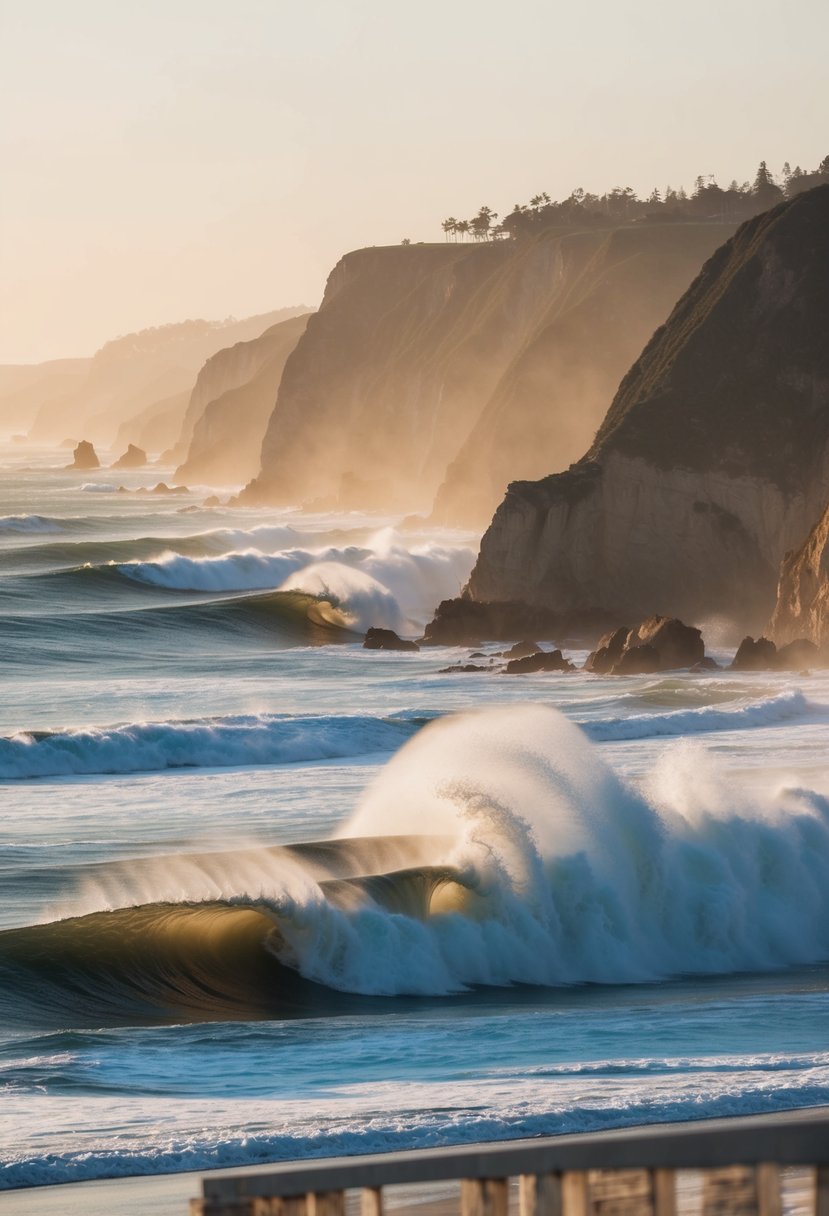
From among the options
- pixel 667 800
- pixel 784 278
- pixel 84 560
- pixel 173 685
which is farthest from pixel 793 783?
pixel 84 560

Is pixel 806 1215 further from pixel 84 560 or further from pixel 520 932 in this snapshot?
pixel 84 560

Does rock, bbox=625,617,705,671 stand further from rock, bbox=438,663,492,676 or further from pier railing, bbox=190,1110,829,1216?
pier railing, bbox=190,1110,829,1216

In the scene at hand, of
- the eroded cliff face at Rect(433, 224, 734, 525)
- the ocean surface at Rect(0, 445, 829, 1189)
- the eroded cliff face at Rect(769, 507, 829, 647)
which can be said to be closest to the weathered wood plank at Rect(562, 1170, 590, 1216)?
the ocean surface at Rect(0, 445, 829, 1189)

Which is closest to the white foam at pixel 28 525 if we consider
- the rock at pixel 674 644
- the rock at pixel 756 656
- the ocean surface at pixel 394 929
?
the rock at pixel 674 644

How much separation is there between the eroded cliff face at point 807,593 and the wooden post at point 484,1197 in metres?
39.9

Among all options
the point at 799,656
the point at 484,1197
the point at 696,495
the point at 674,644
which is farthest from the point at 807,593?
the point at 484,1197

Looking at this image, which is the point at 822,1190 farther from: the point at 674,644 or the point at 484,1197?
the point at 674,644

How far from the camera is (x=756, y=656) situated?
43.3 meters

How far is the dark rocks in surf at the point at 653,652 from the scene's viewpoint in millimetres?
43719

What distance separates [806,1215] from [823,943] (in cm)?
1585

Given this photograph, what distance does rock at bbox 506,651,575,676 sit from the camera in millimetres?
44219

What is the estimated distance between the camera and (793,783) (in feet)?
72.2

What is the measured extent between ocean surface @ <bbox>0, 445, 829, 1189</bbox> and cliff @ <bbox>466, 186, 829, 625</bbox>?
1496cm

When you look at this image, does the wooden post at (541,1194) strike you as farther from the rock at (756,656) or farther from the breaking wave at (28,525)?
the breaking wave at (28,525)
